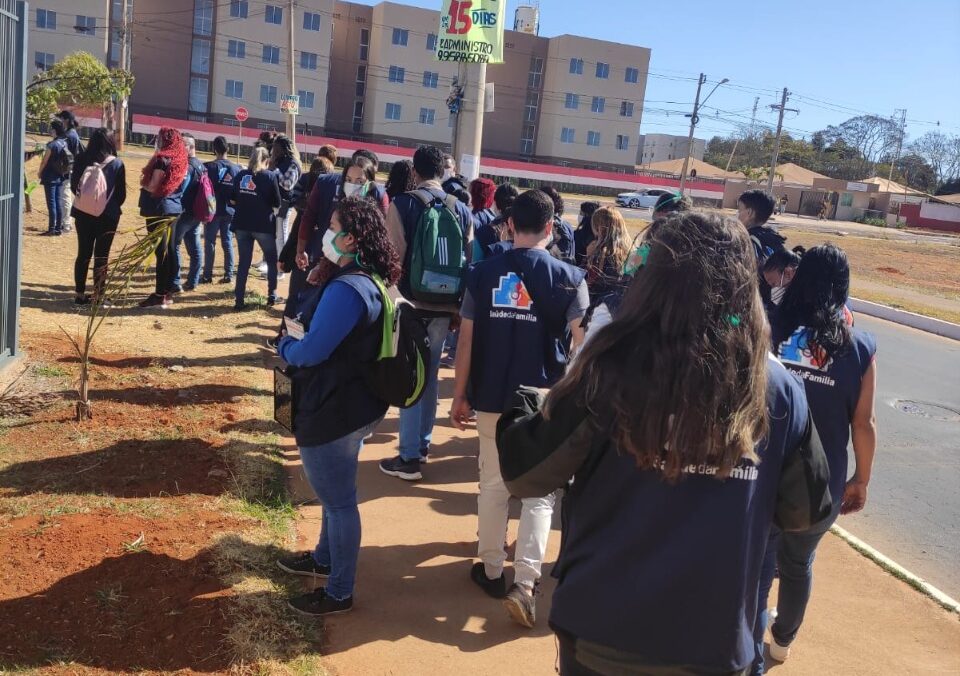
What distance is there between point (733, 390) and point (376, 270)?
2.19 metres

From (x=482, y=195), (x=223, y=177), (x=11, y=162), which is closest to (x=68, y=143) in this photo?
(x=223, y=177)

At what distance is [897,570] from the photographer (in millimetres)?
5059

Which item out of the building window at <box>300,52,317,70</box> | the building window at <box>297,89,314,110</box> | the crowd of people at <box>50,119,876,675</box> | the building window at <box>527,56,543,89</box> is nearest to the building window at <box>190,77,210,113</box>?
the building window at <box>297,89,314,110</box>

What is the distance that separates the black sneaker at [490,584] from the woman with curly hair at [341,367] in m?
0.82

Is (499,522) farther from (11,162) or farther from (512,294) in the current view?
(11,162)

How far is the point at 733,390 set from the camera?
1.85 metres

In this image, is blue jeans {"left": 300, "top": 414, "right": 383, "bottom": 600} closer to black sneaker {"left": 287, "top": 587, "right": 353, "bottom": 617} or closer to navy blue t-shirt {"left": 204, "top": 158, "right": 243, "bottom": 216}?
black sneaker {"left": 287, "top": 587, "right": 353, "bottom": 617}

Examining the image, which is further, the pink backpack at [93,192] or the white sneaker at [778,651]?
the pink backpack at [93,192]

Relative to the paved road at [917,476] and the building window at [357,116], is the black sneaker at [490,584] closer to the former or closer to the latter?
the paved road at [917,476]

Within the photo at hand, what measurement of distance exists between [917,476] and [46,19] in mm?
62634

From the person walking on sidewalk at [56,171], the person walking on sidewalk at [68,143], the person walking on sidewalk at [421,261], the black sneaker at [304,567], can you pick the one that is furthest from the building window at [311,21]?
the black sneaker at [304,567]

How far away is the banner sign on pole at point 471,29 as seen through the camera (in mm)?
12430

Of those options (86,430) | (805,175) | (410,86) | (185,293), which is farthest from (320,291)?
(805,175)

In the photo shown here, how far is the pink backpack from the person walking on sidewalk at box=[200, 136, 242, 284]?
1618mm
